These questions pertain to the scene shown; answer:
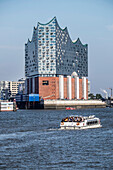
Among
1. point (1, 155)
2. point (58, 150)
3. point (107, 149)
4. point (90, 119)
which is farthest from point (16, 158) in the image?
point (90, 119)

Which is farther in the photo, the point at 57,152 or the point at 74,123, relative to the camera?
the point at 74,123

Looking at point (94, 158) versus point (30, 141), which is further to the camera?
point (30, 141)

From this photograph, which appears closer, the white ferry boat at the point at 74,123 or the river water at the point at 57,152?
the river water at the point at 57,152

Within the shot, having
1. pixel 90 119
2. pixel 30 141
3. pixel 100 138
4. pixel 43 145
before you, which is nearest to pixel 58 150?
pixel 43 145

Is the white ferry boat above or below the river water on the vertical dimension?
above

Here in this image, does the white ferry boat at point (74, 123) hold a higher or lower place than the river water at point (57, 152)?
higher

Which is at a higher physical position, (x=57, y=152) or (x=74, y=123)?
(x=74, y=123)

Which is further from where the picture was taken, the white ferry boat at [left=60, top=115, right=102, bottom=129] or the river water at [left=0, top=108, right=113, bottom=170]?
the white ferry boat at [left=60, top=115, right=102, bottom=129]

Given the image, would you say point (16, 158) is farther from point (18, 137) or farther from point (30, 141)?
point (18, 137)

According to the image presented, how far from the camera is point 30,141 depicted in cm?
6531

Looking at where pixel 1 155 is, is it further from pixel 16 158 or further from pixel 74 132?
pixel 74 132

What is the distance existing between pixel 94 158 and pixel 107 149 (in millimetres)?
7177

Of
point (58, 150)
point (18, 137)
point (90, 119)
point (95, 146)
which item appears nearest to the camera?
point (58, 150)

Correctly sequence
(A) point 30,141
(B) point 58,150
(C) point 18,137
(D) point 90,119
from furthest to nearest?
(D) point 90,119, (C) point 18,137, (A) point 30,141, (B) point 58,150
